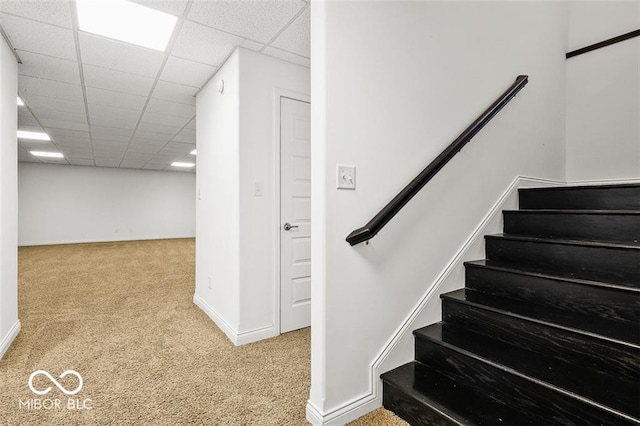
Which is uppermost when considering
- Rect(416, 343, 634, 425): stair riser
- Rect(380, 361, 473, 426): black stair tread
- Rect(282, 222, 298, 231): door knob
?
Rect(282, 222, 298, 231): door knob

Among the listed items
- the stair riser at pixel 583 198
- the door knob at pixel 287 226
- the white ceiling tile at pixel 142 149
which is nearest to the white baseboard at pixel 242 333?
the door knob at pixel 287 226

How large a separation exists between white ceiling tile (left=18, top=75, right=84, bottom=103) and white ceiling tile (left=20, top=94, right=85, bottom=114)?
3.8 inches

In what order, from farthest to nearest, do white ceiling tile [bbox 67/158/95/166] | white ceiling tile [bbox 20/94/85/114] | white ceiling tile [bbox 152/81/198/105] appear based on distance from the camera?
1. white ceiling tile [bbox 67/158/95/166]
2. white ceiling tile [bbox 20/94/85/114]
3. white ceiling tile [bbox 152/81/198/105]

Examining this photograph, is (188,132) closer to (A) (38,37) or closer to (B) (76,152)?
(A) (38,37)

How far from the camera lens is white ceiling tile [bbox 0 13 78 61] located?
215cm

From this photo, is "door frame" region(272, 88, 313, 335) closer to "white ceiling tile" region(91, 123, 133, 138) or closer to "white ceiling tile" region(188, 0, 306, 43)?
"white ceiling tile" region(188, 0, 306, 43)

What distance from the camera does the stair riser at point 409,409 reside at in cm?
133

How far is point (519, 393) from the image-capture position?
1286 mm

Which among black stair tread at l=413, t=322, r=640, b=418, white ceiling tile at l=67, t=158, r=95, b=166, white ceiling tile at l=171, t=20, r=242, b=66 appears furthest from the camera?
white ceiling tile at l=67, t=158, r=95, b=166

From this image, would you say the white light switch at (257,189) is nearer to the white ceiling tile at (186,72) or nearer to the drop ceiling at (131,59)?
the drop ceiling at (131,59)

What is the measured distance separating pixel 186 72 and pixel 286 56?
1.06m

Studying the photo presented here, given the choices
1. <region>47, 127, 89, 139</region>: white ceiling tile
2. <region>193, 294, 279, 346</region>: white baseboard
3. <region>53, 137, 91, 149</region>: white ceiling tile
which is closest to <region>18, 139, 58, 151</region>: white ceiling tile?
<region>53, 137, 91, 149</region>: white ceiling tile

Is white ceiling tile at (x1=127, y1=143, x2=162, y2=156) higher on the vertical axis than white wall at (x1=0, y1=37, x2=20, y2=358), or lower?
higher

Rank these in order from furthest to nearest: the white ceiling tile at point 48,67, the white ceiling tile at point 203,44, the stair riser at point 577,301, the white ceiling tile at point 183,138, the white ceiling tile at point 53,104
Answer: the white ceiling tile at point 183,138
the white ceiling tile at point 53,104
the white ceiling tile at point 48,67
the white ceiling tile at point 203,44
the stair riser at point 577,301
